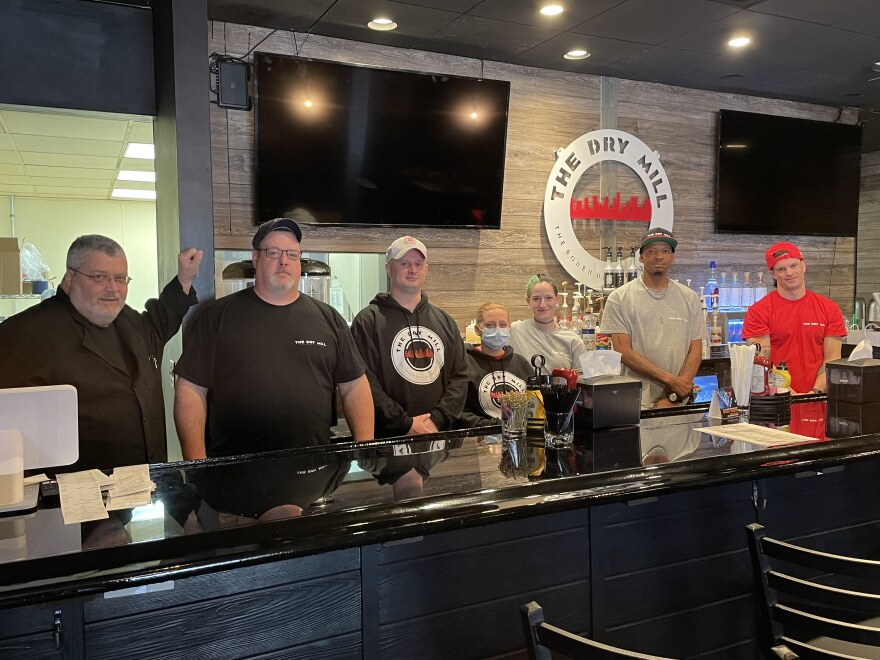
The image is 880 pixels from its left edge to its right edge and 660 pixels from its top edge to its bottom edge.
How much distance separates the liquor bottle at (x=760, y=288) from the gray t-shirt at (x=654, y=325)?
195 centimetres

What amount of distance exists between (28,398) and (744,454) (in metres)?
1.74

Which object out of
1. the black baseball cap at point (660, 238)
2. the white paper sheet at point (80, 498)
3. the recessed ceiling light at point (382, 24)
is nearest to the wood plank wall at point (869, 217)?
the black baseball cap at point (660, 238)

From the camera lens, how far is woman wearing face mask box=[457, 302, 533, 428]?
3.32 m

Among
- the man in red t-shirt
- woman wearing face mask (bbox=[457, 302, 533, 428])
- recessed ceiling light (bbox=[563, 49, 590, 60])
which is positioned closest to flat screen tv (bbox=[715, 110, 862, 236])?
recessed ceiling light (bbox=[563, 49, 590, 60])

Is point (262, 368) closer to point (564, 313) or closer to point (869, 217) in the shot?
point (564, 313)

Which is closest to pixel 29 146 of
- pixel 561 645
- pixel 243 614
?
pixel 243 614

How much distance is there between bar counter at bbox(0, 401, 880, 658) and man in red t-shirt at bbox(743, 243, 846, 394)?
5.93 ft

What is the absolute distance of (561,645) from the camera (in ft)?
3.50

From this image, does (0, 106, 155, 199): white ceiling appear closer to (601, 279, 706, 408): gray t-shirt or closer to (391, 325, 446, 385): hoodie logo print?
(391, 325, 446, 385): hoodie logo print

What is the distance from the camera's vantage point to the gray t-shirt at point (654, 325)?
4008 millimetres

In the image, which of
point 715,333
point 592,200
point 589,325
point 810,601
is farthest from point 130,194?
point 810,601

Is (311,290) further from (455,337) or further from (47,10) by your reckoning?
(47,10)

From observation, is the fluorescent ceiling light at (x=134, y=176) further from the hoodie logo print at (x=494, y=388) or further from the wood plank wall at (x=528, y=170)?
the hoodie logo print at (x=494, y=388)

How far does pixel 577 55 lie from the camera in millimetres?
4660
